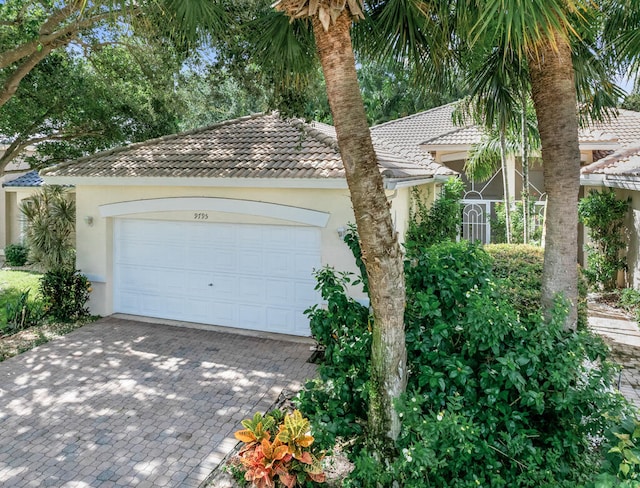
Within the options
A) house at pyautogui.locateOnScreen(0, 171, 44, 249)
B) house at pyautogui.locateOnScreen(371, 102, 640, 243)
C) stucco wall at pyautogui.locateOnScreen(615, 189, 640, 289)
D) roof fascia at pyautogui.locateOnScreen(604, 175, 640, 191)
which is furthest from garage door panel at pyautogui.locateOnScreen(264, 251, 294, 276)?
house at pyautogui.locateOnScreen(0, 171, 44, 249)

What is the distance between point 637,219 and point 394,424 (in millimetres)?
12807

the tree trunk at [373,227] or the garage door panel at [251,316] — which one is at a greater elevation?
the tree trunk at [373,227]

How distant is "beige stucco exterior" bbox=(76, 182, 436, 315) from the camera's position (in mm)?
10633

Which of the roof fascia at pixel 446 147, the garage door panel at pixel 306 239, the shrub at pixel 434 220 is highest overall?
the roof fascia at pixel 446 147

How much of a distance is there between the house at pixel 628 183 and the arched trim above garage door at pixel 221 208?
9.01 metres

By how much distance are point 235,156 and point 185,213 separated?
Result: 1937 mm

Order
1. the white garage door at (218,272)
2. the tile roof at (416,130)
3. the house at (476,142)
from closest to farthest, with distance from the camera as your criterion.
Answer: the white garage door at (218,272) < the house at (476,142) < the tile roof at (416,130)

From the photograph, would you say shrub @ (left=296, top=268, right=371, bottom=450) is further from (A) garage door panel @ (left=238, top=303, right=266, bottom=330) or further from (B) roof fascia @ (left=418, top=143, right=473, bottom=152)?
(B) roof fascia @ (left=418, top=143, right=473, bottom=152)

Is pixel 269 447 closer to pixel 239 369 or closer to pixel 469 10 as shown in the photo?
pixel 239 369

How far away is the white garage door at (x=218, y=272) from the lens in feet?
37.2

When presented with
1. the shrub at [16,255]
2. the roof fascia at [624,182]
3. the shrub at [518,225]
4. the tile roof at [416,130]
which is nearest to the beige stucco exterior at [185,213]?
the roof fascia at [624,182]

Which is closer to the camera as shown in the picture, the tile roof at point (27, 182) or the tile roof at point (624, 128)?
the tile roof at point (624, 128)

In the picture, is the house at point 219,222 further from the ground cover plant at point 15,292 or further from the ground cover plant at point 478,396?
the ground cover plant at point 478,396

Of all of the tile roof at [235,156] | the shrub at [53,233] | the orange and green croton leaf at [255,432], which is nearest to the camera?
the orange and green croton leaf at [255,432]
